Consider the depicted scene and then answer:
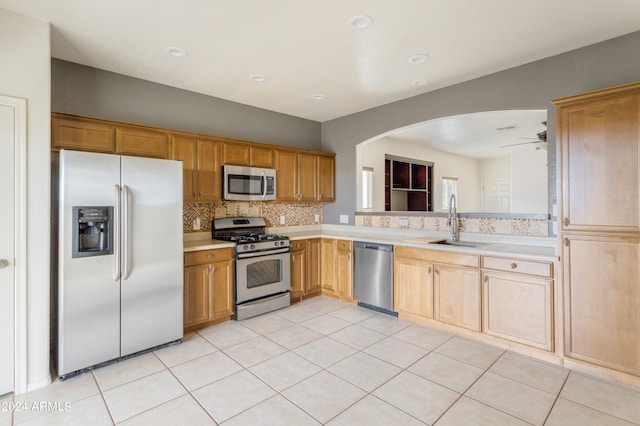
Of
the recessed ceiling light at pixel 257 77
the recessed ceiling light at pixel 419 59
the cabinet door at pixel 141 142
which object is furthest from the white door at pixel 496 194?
the cabinet door at pixel 141 142

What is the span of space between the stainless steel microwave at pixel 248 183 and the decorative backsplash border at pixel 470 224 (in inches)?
56.6

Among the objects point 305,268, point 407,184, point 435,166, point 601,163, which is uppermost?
point 435,166

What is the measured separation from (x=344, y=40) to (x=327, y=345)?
8.86ft

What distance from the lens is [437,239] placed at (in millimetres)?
3734

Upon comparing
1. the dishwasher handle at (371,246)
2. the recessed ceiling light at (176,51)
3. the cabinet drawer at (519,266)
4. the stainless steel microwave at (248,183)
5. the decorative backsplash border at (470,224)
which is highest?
the recessed ceiling light at (176,51)

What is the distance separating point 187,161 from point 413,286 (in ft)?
9.30

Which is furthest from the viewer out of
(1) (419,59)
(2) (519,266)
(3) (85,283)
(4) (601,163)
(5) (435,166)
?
(5) (435,166)

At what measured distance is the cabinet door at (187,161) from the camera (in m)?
3.44

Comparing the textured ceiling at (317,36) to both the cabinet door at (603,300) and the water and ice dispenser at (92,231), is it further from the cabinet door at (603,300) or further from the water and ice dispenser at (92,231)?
the cabinet door at (603,300)

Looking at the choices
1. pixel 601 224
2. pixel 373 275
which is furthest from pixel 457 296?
pixel 601 224

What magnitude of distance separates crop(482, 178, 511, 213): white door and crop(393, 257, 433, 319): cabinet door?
20.1 ft

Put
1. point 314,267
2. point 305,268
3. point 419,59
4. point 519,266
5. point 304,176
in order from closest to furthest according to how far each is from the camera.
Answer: point 519,266 → point 419,59 → point 305,268 → point 314,267 → point 304,176

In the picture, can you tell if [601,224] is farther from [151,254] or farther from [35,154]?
[35,154]

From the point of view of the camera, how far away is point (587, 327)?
2.45 m
